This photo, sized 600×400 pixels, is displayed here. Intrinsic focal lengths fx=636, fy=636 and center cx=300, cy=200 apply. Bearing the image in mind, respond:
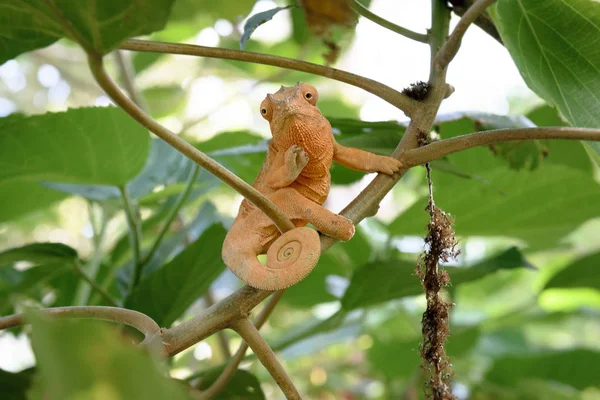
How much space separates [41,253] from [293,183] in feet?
1.28

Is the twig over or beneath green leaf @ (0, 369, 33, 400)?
over

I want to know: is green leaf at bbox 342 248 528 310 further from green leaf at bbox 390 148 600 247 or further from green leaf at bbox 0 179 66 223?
green leaf at bbox 0 179 66 223

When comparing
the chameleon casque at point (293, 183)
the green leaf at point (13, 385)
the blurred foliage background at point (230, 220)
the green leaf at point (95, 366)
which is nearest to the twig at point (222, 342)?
the blurred foliage background at point (230, 220)

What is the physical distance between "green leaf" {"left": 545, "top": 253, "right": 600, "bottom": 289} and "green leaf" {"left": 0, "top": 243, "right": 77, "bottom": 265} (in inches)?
32.7

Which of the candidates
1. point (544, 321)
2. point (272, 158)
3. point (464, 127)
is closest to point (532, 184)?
point (464, 127)

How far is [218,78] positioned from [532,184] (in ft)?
4.60

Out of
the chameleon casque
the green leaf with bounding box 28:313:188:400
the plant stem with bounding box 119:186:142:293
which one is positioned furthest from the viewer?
the plant stem with bounding box 119:186:142:293

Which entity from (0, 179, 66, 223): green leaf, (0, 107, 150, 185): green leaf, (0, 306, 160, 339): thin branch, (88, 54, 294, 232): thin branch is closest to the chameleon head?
(88, 54, 294, 232): thin branch

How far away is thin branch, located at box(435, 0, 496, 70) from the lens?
576mm

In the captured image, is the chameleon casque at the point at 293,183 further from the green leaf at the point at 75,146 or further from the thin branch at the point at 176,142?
the green leaf at the point at 75,146

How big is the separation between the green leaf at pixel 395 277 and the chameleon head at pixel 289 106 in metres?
0.28

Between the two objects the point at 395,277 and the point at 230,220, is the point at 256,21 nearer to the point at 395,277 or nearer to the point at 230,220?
the point at 395,277

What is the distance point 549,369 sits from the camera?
57.0 inches

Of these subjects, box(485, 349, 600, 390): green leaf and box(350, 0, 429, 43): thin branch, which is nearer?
box(350, 0, 429, 43): thin branch
